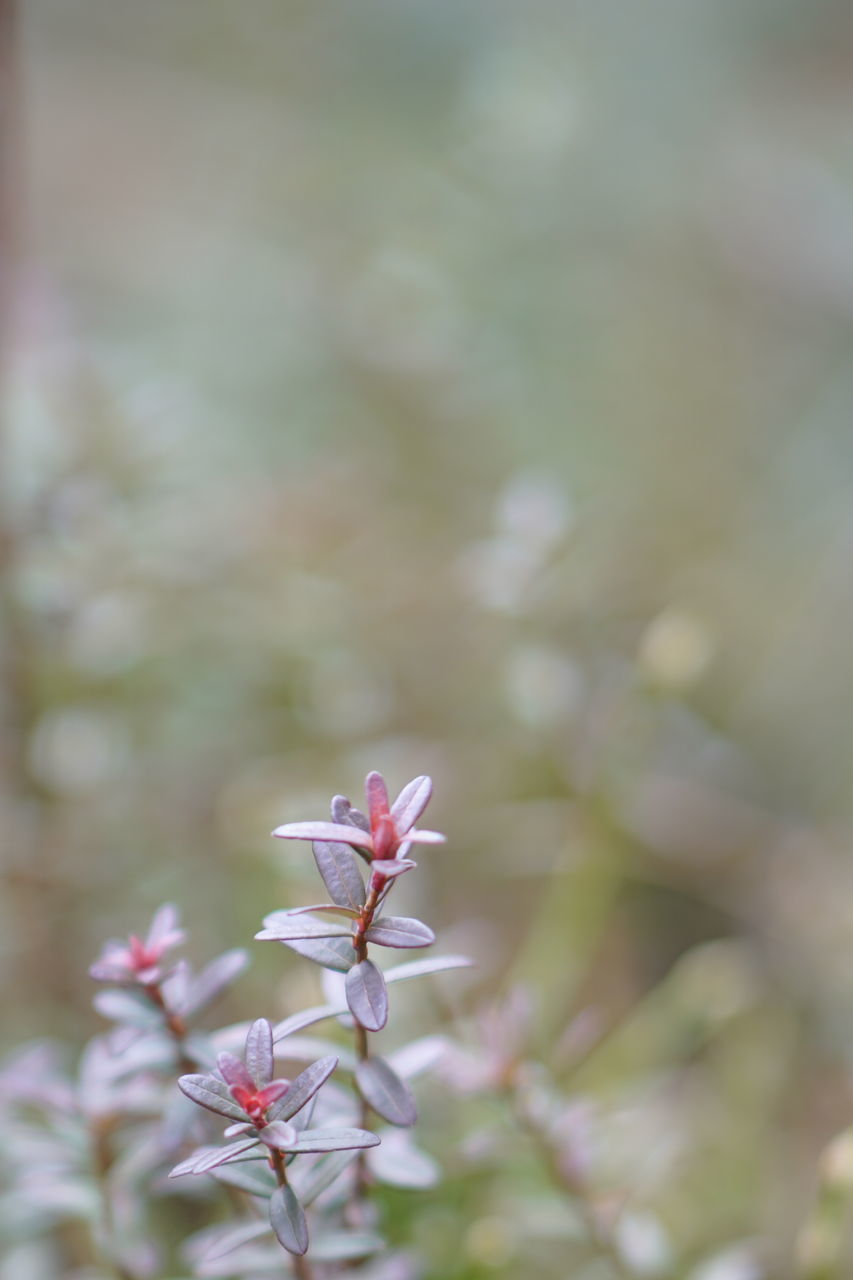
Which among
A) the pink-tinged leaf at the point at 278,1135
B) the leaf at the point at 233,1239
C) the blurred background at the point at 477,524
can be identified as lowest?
the leaf at the point at 233,1239

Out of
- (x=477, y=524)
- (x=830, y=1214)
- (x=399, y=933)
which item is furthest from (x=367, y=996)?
(x=477, y=524)

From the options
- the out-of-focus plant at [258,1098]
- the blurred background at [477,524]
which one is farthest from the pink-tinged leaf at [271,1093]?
the blurred background at [477,524]

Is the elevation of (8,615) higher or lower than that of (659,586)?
lower

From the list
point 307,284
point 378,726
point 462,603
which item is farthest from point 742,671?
point 307,284

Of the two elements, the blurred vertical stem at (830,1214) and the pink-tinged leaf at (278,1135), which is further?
the blurred vertical stem at (830,1214)

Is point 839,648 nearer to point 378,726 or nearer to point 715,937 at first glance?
point 715,937

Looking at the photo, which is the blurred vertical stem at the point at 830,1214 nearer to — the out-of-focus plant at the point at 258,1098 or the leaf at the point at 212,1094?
the out-of-focus plant at the point at 258,1098

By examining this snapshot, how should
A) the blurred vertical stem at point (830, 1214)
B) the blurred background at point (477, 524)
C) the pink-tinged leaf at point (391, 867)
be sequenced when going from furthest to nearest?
the blurred background at point (477, 524) < the blurred vertical stem at point (830, 1214) < the pink-tinged leaf at point (391, 867)

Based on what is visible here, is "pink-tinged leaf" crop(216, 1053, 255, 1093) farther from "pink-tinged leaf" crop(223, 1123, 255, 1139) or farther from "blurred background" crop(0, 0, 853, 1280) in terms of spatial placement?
"blurred background" crop(0, 0, 853, 1280)
